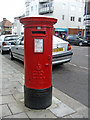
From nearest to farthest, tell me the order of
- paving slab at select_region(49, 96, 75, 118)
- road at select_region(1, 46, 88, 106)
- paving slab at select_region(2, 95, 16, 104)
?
paving slab at select_region(49, 96, 75, 118) < paving slab at select_region(2, 95, 16, 104) < road at select_region(1, 46, 88, 106)

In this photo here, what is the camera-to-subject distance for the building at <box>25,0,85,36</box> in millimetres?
43191

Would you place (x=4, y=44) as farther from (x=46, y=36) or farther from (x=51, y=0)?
(x=51, y=0)

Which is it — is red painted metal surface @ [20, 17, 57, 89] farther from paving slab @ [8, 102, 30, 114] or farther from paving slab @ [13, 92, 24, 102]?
paving slab @ [13, 92, 24, 102]

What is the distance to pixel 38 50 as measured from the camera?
10.1 feet

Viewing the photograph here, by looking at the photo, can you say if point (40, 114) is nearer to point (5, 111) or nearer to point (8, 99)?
point (5, 111)

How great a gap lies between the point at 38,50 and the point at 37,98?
101 centimetres

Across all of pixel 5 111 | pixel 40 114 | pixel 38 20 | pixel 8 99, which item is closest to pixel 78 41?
pixel 8 99

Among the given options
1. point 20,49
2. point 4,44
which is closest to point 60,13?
point 4,44

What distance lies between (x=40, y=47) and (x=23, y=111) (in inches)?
53.8

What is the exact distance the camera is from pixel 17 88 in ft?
14.6

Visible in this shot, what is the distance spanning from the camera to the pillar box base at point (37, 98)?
125 inches

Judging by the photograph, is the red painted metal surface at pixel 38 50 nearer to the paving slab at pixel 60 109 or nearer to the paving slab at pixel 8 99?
the paving slab at pixel 60 109

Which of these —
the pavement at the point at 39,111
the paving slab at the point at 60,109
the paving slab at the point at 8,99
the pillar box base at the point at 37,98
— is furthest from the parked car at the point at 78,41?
the pillar box base at the point at 37,98

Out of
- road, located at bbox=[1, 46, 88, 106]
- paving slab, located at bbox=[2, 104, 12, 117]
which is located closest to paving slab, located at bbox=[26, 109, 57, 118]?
paving slab, located at bbox=[2, 104, 12, 117]
